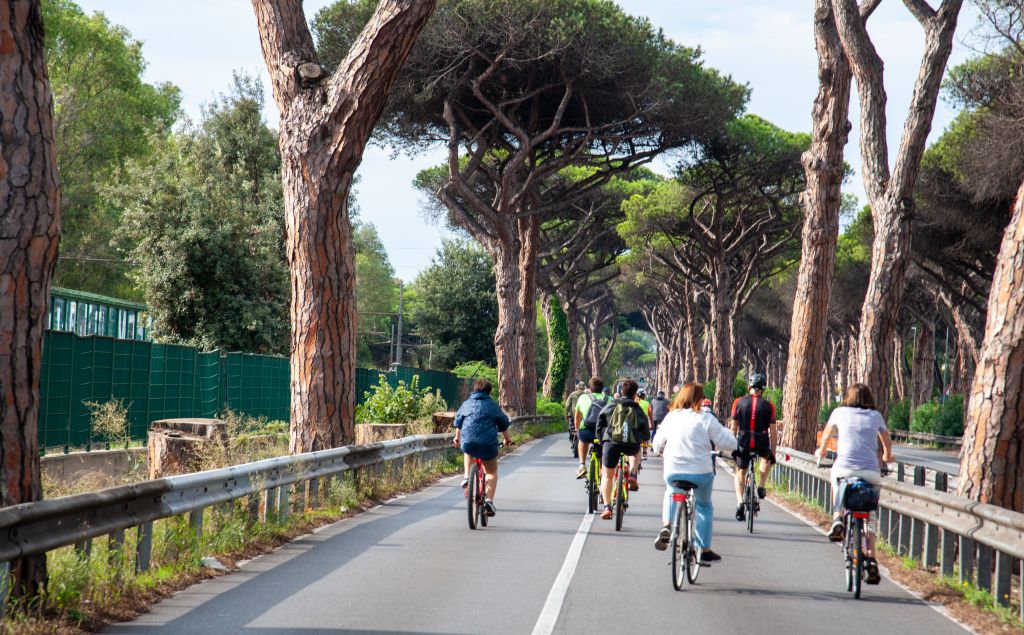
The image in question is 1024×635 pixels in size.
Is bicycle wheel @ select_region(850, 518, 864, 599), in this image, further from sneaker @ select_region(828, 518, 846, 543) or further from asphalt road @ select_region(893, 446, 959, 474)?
asphalt road @ select_region(893, 446, 959, 474)

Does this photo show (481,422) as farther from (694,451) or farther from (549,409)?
(549,409)

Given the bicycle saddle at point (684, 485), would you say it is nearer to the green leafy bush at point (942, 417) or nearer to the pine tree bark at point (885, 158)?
the pine tree bark at point (885, 158)

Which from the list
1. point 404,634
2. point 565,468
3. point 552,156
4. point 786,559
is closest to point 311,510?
point 786,559

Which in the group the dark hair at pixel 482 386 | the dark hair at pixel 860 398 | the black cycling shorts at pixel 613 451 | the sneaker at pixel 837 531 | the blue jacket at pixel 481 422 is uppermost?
the dark hair at pixel 860 398

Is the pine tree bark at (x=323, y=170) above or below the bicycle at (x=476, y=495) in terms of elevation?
above

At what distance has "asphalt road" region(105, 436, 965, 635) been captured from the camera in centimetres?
748

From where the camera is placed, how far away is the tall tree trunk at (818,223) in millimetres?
20531

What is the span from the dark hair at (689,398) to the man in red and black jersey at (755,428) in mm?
4399

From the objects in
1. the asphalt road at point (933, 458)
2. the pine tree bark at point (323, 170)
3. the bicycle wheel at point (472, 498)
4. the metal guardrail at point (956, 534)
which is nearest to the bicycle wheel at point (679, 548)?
the metal guardrail at point (956, 534)

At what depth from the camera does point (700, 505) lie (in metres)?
9.73

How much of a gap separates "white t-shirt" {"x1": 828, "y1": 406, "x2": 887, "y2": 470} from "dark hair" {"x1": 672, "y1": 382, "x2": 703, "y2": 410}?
111 centimetres

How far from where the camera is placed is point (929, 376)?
5294 cm

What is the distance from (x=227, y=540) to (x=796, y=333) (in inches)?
536

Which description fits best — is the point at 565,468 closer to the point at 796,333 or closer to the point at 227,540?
the point at 796,333
